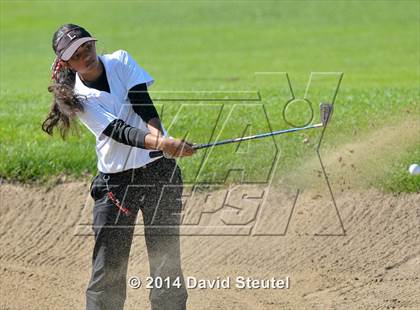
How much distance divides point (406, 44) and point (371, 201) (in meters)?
14.0

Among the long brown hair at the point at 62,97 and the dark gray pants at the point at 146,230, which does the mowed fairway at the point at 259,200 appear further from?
the dark gray pants at the point at 146,230

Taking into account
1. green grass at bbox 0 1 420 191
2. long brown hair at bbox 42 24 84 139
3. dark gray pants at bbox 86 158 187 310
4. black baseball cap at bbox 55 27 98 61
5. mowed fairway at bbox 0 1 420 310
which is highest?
black baseball cap at bbox 55 27 98 61

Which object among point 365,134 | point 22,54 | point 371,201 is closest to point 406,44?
point 22,54

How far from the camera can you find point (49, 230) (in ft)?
32.3

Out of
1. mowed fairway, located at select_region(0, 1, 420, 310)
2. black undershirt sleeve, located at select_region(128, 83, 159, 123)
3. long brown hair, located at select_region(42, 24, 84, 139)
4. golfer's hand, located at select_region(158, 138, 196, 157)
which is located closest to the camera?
golfer's hand, located at select_region(158, 138, 196, 157)

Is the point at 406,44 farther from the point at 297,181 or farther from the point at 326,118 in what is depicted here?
the point at 326,118

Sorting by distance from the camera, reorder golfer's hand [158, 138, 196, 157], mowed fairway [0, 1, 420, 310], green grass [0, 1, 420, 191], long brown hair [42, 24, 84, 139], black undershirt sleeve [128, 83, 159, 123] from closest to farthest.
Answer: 1. golfer's hand [158, 138, 196, 157]
2. long brown hair [42, 24, 84, 139]
3. black undershirt sleeve [128, 83, 159, 123]
4. mowed fairway [0, 1, 420, 310]
5. green grass [0, 1, 420, 191]

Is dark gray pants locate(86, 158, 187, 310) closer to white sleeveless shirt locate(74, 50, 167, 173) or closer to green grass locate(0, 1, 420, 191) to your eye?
white sleeveless shirt locate(74, 50, 167, 173)

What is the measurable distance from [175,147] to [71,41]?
3.58ft

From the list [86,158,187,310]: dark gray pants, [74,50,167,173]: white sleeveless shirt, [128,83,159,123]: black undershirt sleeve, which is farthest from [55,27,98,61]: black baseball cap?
[86,158,187,310]: dark gray pants

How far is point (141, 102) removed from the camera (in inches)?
269

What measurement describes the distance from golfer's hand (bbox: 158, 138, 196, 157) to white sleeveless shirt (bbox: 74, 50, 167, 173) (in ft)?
1.15

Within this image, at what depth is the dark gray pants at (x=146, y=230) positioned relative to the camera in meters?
6.88

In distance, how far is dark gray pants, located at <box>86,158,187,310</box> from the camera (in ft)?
22.6
